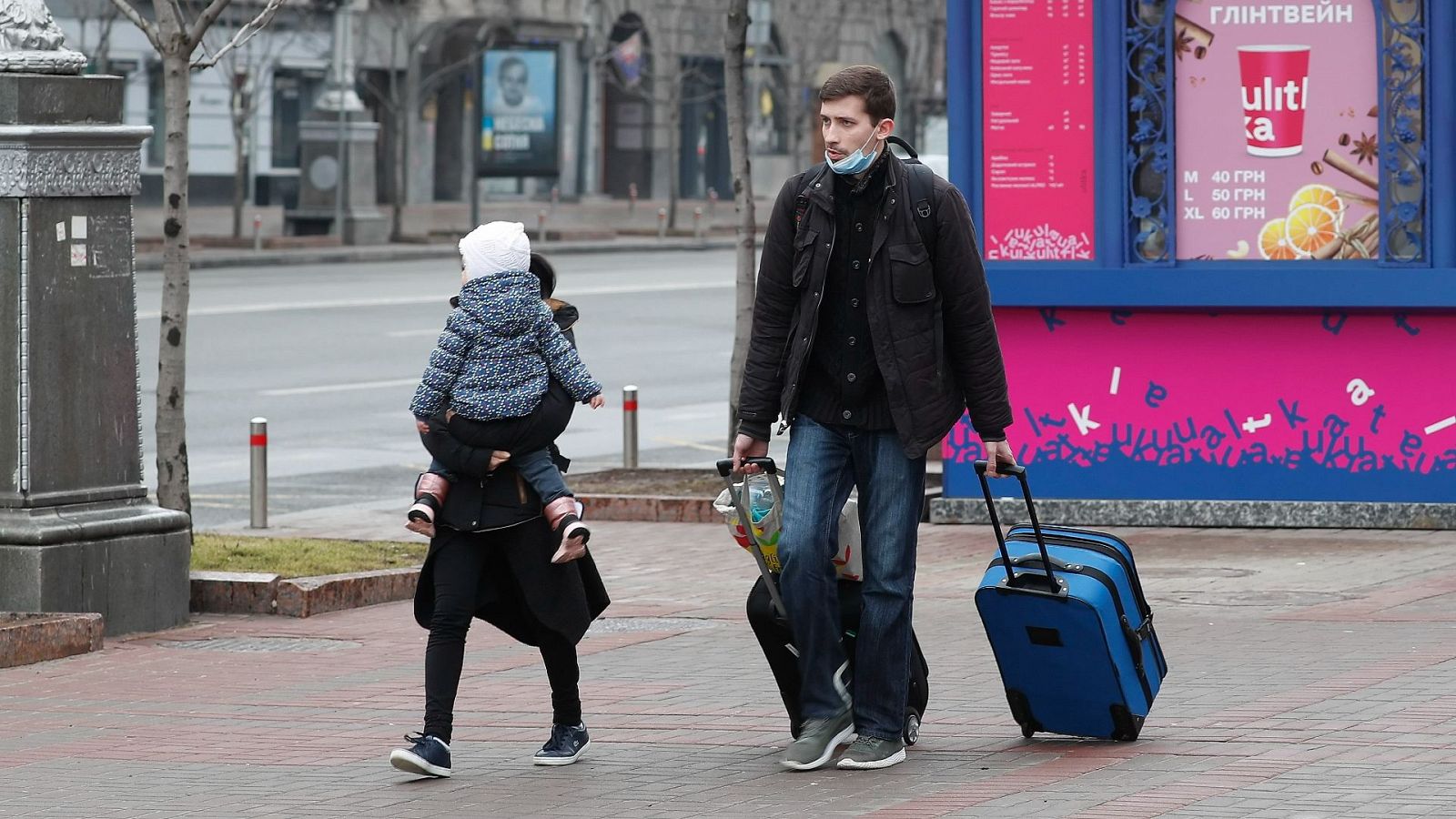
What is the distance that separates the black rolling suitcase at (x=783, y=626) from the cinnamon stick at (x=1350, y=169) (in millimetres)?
5586

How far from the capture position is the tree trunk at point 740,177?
1418cm

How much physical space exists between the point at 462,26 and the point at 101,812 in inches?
2034

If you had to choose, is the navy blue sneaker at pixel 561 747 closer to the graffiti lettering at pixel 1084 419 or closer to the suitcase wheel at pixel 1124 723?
the suitcase wheel at pixel 1124 723

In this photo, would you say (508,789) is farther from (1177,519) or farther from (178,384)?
(1177,519)

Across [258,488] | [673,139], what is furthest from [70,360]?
[673,139]

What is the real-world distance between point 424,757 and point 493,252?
4.52ft

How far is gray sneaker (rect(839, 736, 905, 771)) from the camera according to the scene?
261 inches

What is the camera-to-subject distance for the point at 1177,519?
1199 centimetres

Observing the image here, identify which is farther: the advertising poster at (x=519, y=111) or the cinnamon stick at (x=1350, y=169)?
the advertising poster at (x=519, y=111)

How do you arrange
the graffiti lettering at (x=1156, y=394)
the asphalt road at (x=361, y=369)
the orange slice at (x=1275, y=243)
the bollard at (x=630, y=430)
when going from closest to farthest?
1. the orange slice at (x=1275, y=243)
2. the graffiti lettering at (x=1156, y=394)
3. the bollard at (x=630, y=430)
4. the asphalt road at (x=361, y=369)

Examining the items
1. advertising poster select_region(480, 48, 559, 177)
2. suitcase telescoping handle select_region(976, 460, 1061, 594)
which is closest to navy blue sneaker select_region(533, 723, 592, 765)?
suitcase telescoping handle select_region(976, 460, 1061, 594)

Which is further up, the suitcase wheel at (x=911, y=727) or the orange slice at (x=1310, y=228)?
the orange slice at (x=1310, y=228)

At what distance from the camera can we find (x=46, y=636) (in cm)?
907

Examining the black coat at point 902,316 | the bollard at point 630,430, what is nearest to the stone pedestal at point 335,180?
the bollard at point 630,430
